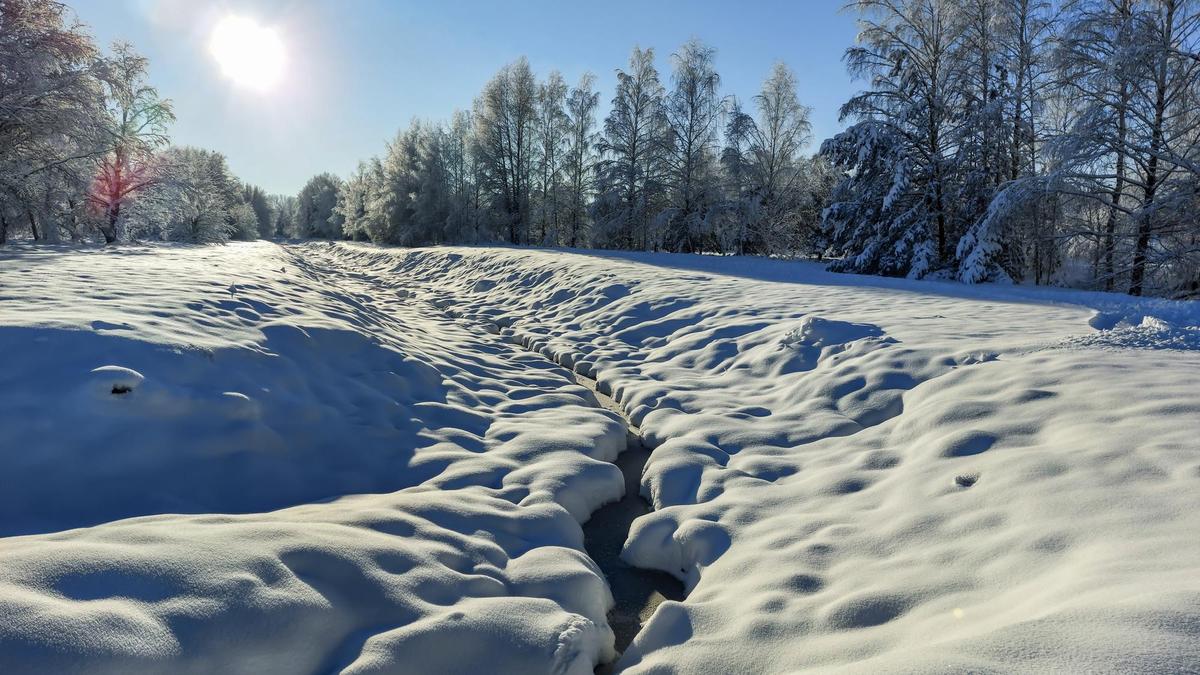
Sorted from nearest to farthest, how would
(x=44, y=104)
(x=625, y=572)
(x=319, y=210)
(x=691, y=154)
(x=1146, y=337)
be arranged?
1. (x=625, y=572)
2. (x=1146, y=337)
3. (x=44, y=104)
4. (x=691, y=154)
5. (x=319, y=210)

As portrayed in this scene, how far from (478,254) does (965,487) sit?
15.6 meters

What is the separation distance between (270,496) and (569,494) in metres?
1.65

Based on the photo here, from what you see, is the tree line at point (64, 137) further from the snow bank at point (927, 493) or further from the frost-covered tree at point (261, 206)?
the frost-covered tree at point (261, 206)

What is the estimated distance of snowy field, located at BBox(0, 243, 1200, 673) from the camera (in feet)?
5.37

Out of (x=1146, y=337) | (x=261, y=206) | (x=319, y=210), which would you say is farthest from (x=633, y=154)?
(x=261, y=206)

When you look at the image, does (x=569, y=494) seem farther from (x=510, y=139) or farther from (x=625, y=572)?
(x=510, y=139)

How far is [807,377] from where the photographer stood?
4.74 m

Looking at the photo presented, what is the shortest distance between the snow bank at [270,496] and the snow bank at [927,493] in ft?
1.94

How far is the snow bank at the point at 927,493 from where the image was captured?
1.58 meters

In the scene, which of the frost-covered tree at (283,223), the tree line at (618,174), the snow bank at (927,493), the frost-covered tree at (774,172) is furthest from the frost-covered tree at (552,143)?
the frost-covered tree at (283,223)

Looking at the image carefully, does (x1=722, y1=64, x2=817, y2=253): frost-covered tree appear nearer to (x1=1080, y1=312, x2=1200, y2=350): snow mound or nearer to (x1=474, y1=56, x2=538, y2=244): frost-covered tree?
(x1=474, y1=56, x2=538, y2=244): frost-covered tree

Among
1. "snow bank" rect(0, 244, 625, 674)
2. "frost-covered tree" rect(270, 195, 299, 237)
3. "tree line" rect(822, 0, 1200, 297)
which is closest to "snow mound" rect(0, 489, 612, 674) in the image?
"snow bank" rect(0, 244, 625, 674)

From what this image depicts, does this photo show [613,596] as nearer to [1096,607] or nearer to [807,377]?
[1096,607]

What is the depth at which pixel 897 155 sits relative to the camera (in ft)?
47.9
